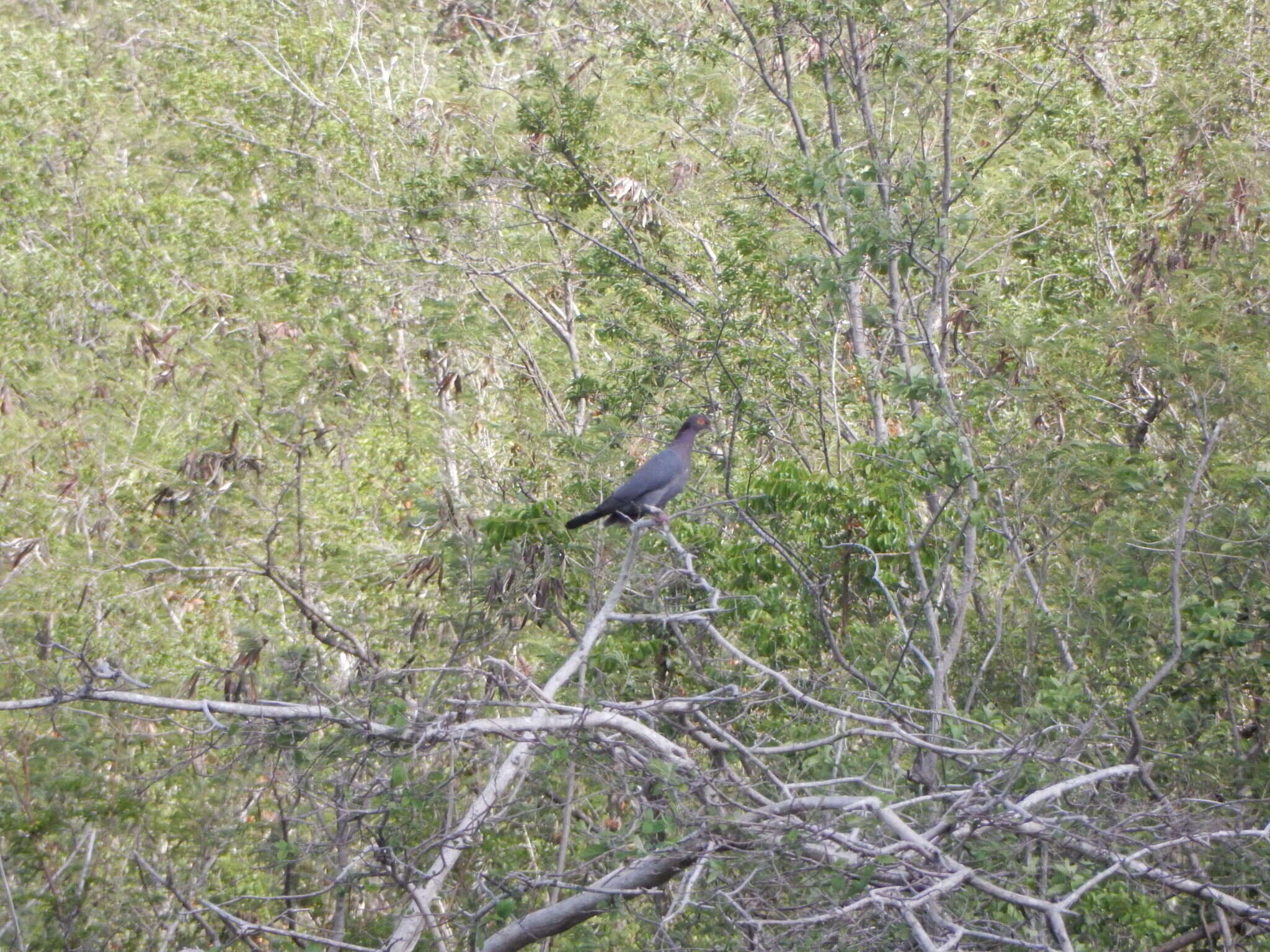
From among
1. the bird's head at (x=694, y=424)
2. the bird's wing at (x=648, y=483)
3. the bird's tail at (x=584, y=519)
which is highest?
the bird's head at (x=694, y=424)

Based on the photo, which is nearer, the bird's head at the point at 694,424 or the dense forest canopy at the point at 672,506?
the dense forest canopy at the point at 672,506

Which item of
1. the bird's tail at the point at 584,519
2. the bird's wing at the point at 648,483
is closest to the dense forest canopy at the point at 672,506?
the bird's tail at the point at 584,519

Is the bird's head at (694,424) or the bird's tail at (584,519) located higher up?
the bird's head at (694,424)

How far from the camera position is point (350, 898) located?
641 cm

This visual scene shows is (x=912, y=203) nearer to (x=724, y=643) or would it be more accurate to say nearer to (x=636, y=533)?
(x=636, y=533)

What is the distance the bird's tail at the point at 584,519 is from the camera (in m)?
6.85

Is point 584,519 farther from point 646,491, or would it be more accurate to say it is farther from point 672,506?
point 672,506

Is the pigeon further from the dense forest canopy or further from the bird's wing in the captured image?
the dense forest canopy

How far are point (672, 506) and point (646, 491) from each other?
928mm

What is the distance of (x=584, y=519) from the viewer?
22.6 feet

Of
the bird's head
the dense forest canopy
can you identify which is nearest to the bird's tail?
the dense forest canopy

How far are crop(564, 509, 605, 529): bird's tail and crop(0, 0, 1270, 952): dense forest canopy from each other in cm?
19

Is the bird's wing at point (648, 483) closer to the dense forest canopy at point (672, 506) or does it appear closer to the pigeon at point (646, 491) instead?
the pigeon at point (646, 491)

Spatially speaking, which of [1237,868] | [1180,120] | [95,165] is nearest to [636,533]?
[1237,868]
